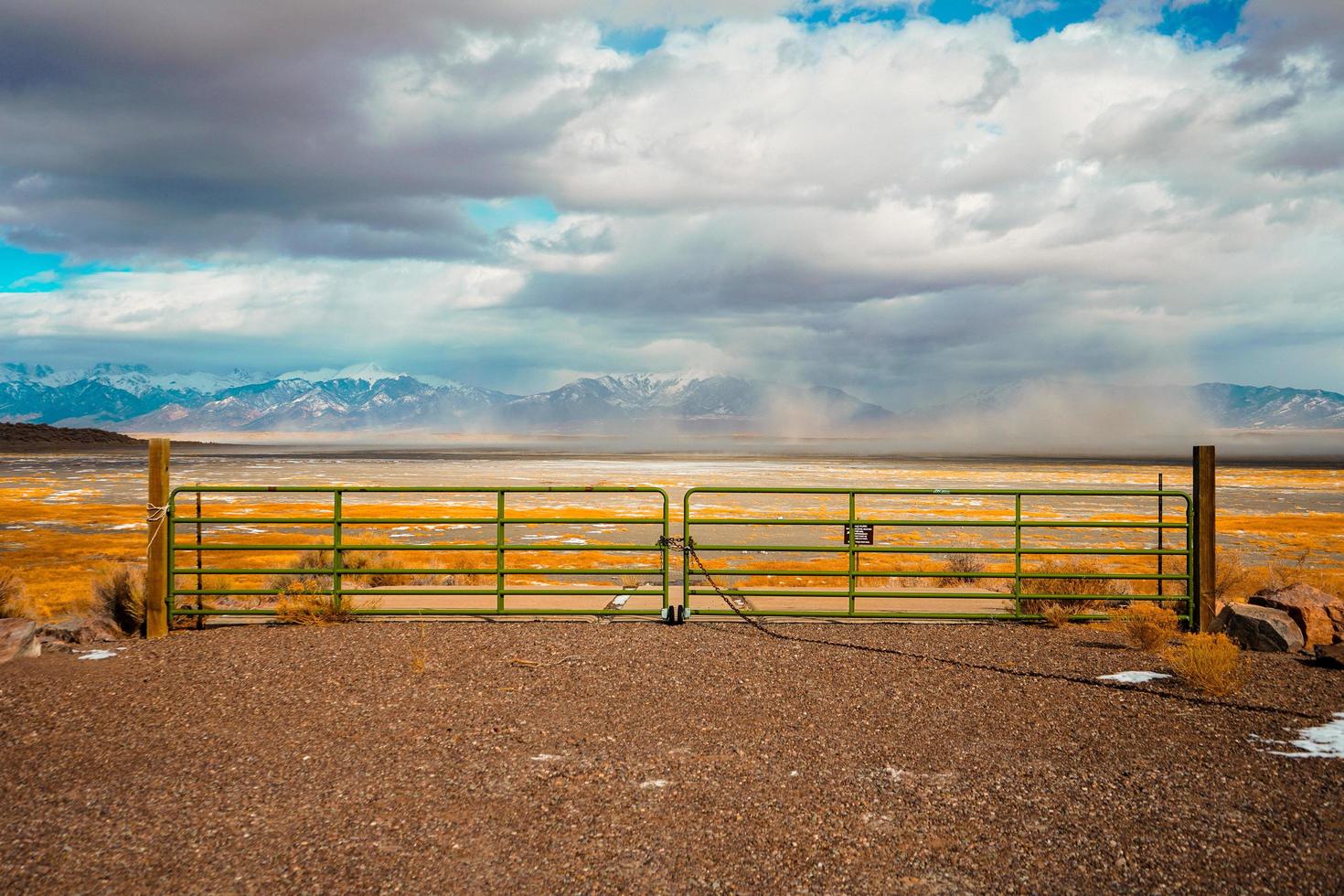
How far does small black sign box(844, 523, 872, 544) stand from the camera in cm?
1155

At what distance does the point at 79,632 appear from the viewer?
36.4ft

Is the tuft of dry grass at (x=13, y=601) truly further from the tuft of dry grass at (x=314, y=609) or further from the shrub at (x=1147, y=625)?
the shrub at (x=1147, y=625)

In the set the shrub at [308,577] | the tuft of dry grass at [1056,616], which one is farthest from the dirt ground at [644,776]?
the shrub at [308,577]

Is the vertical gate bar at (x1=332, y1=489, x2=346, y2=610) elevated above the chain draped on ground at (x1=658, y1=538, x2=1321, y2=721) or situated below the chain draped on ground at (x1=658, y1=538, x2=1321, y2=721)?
above

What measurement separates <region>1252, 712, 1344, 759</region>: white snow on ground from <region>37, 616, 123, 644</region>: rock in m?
11.8

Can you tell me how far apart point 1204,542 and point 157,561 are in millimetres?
12629

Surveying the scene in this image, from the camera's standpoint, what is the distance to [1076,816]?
5.74m

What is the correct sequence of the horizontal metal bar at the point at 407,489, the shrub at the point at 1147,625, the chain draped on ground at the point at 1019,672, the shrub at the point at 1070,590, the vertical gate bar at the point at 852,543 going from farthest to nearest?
the shrub at the point at 1070,590
the vertical gate bar at the point at 852,543
the shrub at the point at 1147,625
the horizontal metal bar at the point at 407,489
the chain draped on ground at the point at 1019,672

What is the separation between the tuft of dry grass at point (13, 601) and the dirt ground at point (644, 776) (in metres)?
2.88

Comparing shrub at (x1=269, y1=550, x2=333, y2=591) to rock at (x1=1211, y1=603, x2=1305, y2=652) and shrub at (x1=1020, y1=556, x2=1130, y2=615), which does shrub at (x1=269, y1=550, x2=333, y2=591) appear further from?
rock at (x1=1211, y1=603, x2=1305, y2=652)

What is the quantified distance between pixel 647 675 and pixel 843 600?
690cm

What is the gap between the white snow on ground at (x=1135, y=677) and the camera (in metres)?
9.22

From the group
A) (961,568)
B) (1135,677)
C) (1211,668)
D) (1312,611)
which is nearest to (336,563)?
(1135,677)

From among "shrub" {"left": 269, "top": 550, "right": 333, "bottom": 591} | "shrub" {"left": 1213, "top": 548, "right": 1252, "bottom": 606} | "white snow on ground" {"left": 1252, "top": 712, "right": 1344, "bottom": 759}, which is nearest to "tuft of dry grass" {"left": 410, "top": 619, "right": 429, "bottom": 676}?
"shrub" {"left": 269, "top": 550, "right": 333, "bottom": 591}
